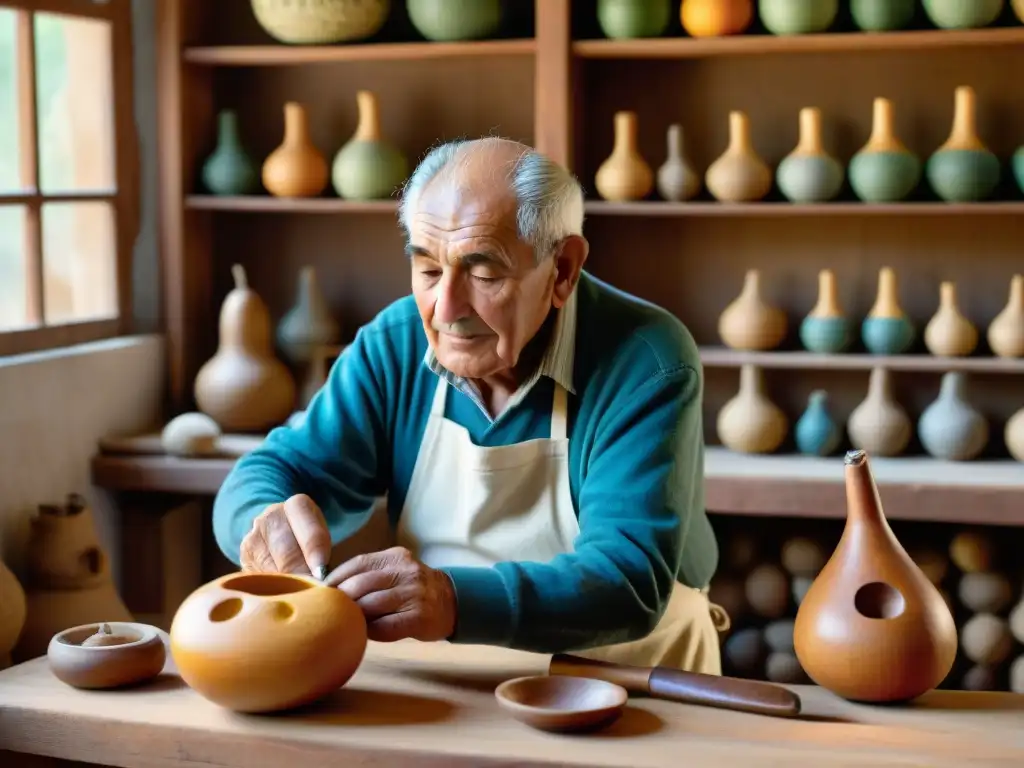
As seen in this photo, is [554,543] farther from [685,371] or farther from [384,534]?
[384,534]

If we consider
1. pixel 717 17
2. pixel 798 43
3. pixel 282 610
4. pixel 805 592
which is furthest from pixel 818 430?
pixel 282 610

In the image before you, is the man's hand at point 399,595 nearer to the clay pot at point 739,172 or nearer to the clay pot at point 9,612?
the clay pot at point 9,612

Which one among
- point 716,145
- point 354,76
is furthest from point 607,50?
point 354,76

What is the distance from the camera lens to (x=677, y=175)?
11.7 feet

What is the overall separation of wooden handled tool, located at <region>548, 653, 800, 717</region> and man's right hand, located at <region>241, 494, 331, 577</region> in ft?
1.05

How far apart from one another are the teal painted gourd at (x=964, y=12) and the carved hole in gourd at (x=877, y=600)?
7.21 feet

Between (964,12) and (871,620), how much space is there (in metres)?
2.25

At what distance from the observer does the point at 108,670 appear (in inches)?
61.3

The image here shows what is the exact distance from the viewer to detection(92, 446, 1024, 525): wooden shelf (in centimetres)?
318

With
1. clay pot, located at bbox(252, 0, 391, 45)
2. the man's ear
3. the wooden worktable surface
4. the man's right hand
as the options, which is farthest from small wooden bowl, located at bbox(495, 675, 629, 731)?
clay pot, located at bbox(252, 0, 391, 45)

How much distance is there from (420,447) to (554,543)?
0.24 metres

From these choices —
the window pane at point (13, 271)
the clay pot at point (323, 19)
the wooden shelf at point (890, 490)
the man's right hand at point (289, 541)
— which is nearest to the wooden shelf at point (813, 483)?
the wooden shelf at point (890, 490)

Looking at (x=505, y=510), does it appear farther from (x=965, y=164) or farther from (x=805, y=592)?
(x=965, y=164)

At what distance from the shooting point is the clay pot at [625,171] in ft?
11.7
